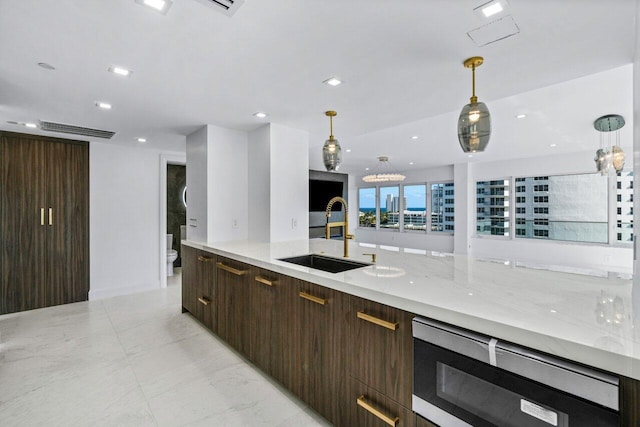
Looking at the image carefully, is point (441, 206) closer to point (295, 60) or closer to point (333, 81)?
point (333, 81)

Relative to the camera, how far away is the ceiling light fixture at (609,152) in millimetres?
3221

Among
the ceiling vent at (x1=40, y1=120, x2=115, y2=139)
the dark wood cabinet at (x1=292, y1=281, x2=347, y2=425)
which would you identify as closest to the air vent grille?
the dark wood cabinet at (x1=292, y1=281, x2=347, y2=425)

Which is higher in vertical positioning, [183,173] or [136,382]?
[183,173]

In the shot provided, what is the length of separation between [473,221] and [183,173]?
729cm

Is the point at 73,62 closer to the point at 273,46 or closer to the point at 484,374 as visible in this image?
the point at 273,46

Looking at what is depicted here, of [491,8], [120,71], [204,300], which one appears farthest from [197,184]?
[491,8]

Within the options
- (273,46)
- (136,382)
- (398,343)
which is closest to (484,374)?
(398,343)

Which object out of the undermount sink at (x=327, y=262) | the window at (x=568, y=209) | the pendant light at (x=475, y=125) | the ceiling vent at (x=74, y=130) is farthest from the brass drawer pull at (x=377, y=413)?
the window at (x=568, y=209)

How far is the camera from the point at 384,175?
23.8ft

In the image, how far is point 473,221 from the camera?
25.5 ft

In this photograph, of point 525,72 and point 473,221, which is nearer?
point 525,72

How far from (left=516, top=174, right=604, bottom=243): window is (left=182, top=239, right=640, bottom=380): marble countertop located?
19.7 feet

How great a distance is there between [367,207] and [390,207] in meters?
1.09

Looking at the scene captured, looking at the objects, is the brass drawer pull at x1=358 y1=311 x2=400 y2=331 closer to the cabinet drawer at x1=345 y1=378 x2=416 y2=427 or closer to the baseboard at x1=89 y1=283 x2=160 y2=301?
the cabinet drawer at x1=345 y1=378 x2=416 y2=427
